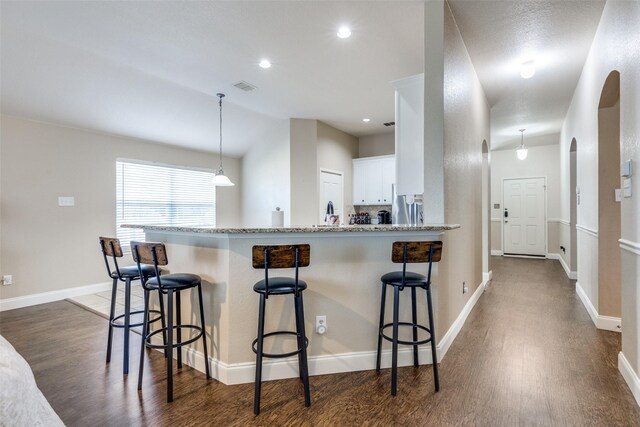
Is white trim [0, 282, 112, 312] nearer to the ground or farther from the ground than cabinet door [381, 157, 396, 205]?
nearer to the ground

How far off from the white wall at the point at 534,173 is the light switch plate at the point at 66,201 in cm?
883

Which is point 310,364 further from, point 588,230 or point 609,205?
point 588,230

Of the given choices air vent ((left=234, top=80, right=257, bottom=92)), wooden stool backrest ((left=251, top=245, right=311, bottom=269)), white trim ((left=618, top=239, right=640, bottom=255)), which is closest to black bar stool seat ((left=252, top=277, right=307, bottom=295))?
wooden stool backrest ((left=251, top=245, right=311, bottom=269))

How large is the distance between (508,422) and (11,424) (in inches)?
86.8

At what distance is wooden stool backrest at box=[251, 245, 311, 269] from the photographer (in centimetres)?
189

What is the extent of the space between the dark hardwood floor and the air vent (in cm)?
318

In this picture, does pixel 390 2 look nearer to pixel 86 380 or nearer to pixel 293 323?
pixel 293 323

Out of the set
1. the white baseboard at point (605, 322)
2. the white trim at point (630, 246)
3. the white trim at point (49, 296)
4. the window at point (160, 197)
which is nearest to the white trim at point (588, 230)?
the white baseboard at point (605, 322)

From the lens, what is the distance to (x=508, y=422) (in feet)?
5.92

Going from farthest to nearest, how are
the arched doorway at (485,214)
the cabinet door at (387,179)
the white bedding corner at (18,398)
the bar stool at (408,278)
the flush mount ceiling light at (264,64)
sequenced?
the cabinet door at (387,179) < the arched doorway at (485,214) < the flush mount ceiling light at (264,64) < the bar stool at (408,278) < the white bedding corner at (18,398)

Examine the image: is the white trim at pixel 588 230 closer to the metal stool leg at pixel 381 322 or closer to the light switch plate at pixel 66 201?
the metal stool leg at pixel 381 322

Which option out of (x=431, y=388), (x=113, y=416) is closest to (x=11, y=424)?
(x=113, y=416)

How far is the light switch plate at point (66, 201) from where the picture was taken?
4474mm

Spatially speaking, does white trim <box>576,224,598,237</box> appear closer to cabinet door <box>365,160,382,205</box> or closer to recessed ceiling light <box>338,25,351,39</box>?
cabinet door <box>365,160,382,205</box>
